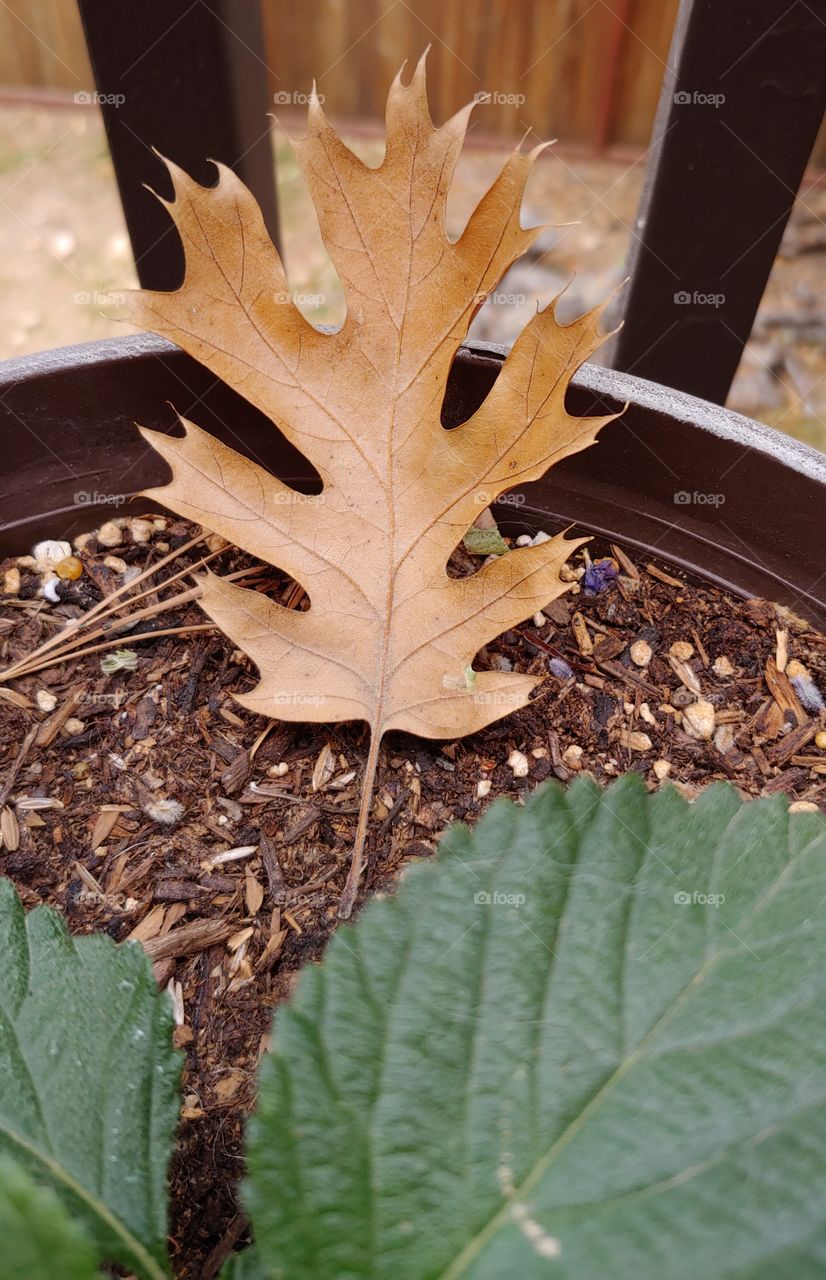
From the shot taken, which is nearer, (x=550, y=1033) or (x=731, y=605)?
(x=550, y=1033)

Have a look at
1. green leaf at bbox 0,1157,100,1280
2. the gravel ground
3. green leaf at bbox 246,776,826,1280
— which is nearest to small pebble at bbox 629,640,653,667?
green leaf at bbox 246,776,826,1280

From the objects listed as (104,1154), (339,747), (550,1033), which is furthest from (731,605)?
(104,1154)

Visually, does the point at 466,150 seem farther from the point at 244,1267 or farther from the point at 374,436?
the point at 244,1267

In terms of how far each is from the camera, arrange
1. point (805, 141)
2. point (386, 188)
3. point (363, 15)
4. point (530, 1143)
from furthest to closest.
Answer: point (363, 15) < point (805, 141) < point (386, 188) < point (530, 1143)

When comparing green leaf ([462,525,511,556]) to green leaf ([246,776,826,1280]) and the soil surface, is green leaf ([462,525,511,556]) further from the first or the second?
green leaf ([246,776,826,1280])

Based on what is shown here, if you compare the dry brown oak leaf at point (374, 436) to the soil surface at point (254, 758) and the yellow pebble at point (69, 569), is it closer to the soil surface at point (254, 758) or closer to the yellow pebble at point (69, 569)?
the soil surface at point (254, 758)

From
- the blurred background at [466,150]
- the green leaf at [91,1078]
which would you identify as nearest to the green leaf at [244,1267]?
the green leaf at [91,1078]

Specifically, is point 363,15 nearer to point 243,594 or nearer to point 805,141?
point 805,141

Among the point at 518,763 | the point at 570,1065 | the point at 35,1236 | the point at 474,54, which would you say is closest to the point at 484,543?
the point at 518,763
